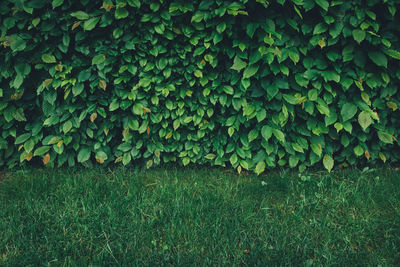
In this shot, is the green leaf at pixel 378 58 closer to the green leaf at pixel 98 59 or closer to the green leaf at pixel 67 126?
the green leaf at pixel 98 59

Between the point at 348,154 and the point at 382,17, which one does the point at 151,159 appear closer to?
the point at 348,154

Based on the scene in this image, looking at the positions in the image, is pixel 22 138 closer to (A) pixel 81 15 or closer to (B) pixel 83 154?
(B) pixel 83 154

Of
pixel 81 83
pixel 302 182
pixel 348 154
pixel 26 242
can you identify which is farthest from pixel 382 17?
pixel 26 242

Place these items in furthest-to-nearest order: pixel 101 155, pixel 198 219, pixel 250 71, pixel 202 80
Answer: pixel 101 155 < pixel 202 80 < pixel 250 71 < pixel 198 219

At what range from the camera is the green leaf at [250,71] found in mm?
2572

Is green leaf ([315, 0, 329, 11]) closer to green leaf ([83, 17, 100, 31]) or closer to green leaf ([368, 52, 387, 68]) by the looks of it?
green leaf ([368, 52, 387, 68])

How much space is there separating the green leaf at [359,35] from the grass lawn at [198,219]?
4.01 ft

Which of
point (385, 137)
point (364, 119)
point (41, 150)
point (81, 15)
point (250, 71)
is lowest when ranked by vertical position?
point (41, 150)

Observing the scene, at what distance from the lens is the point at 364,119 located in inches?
103

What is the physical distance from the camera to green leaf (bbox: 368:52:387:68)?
8.21 feet

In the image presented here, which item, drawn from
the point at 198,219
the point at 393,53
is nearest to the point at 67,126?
the point at 198,219

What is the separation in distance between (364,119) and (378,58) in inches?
20.9

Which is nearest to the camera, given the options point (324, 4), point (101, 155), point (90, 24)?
point (324, 4)

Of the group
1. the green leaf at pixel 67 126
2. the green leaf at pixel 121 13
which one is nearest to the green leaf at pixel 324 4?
the green leaf at pixel 121 13
